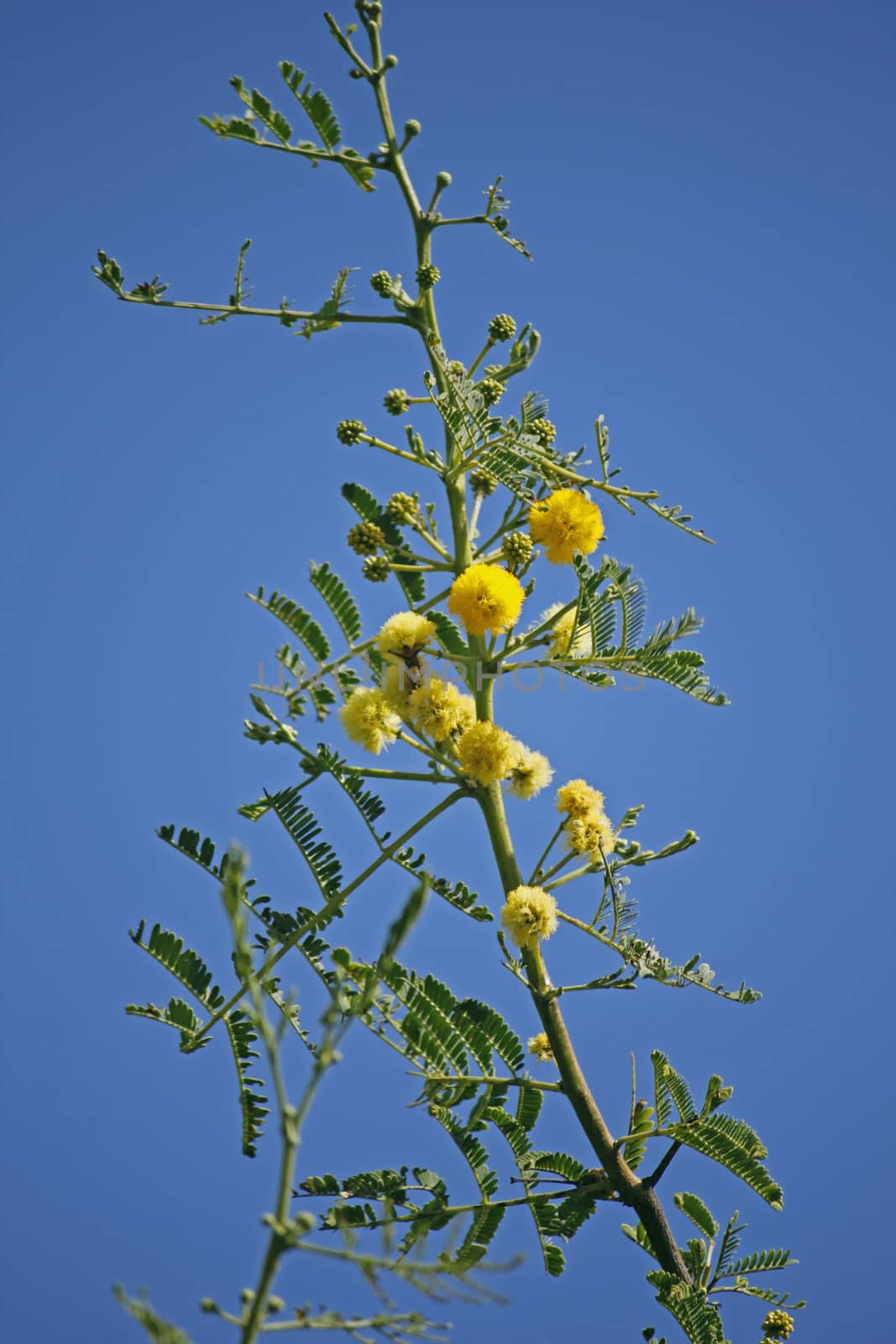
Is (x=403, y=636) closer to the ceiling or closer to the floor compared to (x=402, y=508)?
closer to the floor

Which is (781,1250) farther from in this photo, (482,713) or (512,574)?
(512,574)

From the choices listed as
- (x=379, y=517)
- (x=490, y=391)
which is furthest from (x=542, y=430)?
(x=379, y=517)

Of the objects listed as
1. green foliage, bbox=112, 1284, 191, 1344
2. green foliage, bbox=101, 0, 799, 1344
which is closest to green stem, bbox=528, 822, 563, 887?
green foliage, bbox=101, 0, 799, 1344

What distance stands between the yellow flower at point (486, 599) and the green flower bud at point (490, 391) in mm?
773

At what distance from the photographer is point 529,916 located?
3797 mm

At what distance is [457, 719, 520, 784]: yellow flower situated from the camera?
391 centimetres

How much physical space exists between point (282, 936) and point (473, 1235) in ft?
4.07

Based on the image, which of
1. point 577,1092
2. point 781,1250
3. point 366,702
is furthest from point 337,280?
point 781,1250

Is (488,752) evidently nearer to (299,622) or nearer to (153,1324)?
(299,622)

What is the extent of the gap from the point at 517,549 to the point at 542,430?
54 cm

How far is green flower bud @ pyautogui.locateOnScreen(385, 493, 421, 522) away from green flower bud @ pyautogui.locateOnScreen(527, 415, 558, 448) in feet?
1.74

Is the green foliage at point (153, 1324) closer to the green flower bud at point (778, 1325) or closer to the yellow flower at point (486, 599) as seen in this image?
the yellow flower at point (486, 599)

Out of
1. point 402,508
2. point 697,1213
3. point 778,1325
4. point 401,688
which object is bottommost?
point 778,1325

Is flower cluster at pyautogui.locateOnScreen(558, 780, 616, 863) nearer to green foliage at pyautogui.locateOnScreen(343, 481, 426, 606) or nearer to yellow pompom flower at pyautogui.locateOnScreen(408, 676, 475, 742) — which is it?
yellow pompom flower at pyautogui.locateOnScreen(408, 676, 475, 742)
